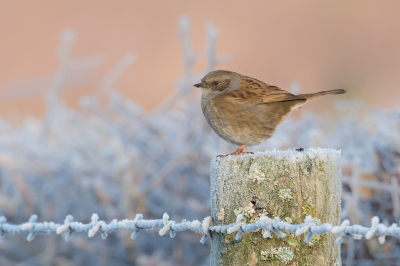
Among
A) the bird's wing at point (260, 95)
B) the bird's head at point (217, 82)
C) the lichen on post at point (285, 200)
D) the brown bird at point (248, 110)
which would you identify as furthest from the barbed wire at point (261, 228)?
the bird's head at point (217, 82)

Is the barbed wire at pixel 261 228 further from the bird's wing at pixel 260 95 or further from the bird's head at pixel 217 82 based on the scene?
the bird's head at pixel 217 82

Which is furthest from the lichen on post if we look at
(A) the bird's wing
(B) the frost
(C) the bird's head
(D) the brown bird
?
(C) the bird's head

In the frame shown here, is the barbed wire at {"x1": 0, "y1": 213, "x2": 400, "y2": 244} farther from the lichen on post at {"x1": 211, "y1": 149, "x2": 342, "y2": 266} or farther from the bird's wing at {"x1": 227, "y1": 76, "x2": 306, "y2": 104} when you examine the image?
the bird's wing at {"x1": 227, "y1": 76, "x2": 306, "y2": 104}

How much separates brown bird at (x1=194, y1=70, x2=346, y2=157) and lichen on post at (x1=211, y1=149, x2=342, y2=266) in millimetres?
1005

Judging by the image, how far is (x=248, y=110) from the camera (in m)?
3.21

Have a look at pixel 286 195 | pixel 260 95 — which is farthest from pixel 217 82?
pixel 286 195

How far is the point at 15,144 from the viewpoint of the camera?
5227 millimetres

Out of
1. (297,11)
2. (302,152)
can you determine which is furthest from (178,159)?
(297,11)

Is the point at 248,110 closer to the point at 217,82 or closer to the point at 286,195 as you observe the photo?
the point at 217,82

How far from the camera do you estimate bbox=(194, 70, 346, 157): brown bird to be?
3.19 meters

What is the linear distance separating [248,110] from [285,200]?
123 cm

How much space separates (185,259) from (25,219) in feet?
5.93

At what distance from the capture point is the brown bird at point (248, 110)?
319 cm

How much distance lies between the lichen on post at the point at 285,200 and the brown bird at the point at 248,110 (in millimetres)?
1005
